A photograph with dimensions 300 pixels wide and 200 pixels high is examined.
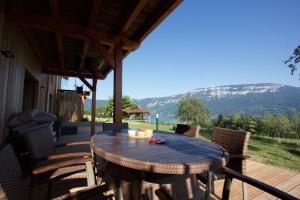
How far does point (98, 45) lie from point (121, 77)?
735 millimetres

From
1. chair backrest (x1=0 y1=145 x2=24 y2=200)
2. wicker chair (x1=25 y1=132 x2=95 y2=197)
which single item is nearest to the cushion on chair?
wicker chair (x1=25 y1=132 x2=95 y2=197)

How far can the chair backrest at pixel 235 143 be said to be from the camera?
5.88 feet

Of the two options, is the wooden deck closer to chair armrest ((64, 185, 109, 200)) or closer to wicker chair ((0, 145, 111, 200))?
chair armrest ((64, 185, 109, 200))

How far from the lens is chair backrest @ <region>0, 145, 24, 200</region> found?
3.05 ft

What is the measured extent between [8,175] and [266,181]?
3.13m

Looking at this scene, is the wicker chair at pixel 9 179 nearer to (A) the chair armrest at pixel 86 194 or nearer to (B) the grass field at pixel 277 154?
(A) the chair armrest at pixel 86 194

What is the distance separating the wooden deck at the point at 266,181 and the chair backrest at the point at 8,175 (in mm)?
2006

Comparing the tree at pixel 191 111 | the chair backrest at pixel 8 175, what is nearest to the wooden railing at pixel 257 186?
the chair backrest at pixel 8 175

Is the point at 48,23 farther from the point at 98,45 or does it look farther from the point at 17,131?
the point at 17,131

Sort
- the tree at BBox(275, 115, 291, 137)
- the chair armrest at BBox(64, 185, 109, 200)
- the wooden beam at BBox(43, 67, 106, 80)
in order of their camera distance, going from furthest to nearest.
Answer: the tree at BBox(275, 115, 291, 137) → the wooden beam at BBox(43, 67, 106, 80) → the chair armrest at BBox(64, 185, 109, 200)

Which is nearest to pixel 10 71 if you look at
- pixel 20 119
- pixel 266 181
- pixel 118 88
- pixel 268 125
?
pixel 20 119

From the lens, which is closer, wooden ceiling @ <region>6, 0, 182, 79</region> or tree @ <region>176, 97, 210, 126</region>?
wooden ceiling @ <region>6, 0, 182, 79</region>

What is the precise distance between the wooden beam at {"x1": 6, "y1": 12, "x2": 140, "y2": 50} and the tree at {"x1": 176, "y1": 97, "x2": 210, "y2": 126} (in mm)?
26113

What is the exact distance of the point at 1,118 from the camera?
300 cm
